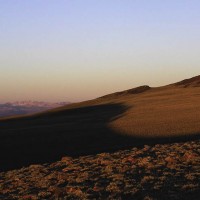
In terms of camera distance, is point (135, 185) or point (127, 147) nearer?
point (135, 185)

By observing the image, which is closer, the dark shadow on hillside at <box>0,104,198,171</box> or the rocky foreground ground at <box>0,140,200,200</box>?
the rocky foreground ground at <box>0,140,200,200</box>

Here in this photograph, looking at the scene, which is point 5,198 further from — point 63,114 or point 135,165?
point 63,114

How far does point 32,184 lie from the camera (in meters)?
20.2

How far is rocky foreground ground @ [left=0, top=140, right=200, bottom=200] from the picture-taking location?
1680cm

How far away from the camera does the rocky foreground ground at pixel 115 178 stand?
661 inches

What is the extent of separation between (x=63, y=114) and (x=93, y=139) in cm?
3512

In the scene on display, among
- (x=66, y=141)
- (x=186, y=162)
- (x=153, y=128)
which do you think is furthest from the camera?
(x=153, y=128)

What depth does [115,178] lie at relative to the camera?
19.4 metres

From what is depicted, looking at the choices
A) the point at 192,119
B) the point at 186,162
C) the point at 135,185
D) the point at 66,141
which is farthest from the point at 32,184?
the point at 192,119

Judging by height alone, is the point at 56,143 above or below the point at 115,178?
above

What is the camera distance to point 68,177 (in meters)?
21.0

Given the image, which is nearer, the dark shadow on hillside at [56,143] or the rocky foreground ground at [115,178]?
the rocky foreground ground at [115,178]

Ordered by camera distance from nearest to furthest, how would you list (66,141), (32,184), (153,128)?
(32,184) → (66,141) → (153,128)

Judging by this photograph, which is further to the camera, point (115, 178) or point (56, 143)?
point (56, 143)
